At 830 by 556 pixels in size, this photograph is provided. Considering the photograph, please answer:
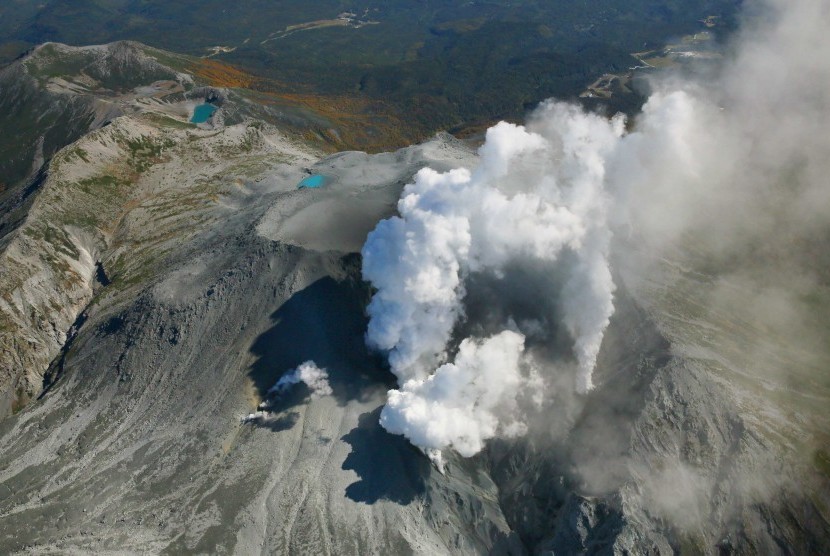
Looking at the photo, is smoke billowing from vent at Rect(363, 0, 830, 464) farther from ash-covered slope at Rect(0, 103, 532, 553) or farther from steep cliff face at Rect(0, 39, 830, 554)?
ash-covered slope at Rect(0, 103, 532, 553)

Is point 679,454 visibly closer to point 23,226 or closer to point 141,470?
point 141,470

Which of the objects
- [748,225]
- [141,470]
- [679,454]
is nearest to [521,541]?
[679,454]

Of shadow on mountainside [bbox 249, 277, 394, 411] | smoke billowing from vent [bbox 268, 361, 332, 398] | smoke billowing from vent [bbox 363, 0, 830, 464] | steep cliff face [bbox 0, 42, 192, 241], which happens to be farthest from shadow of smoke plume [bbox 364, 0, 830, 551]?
steep cliff face [bbox 0, 42, 192, 241]

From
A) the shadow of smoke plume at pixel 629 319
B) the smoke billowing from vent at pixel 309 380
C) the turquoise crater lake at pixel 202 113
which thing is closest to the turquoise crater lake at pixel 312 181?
the shadow of smoke plume at pixel 629 319

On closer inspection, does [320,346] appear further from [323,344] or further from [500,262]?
[500,262]

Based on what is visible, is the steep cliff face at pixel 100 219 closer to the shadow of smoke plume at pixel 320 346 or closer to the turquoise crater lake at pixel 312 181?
the turquoise crater lake at pixel 312 181

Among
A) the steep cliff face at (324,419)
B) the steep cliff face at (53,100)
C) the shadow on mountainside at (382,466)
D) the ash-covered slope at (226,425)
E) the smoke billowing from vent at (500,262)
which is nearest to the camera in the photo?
the steep cliff face at (324,419)

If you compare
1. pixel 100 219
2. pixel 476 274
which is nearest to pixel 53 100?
pixel 100 219

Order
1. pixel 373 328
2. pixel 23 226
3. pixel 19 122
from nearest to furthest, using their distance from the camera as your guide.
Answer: pixel 373 328 < pixel 23 226 < pixel 19 122
